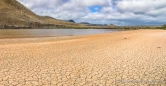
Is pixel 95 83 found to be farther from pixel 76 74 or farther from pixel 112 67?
pixel 112 67

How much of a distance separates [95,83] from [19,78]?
343 centimetres

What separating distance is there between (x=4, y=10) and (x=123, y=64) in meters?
194

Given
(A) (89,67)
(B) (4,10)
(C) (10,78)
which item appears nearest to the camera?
(C) (10,78)

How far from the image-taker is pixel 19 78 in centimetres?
783

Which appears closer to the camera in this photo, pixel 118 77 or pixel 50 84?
pixel 50 84

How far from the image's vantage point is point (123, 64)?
34.0 feet

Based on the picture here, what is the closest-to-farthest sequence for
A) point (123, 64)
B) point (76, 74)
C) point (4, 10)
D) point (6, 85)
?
1. point (6, 85)
2. point (76, 74)
3. point (123, 64)
4. point (4, 10)

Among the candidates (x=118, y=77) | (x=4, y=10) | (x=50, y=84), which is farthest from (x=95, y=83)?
(x=4, y=10)

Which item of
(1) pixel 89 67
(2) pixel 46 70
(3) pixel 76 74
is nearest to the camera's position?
(3) pixel 76 74

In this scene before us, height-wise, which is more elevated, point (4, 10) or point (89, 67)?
point (4, 10)

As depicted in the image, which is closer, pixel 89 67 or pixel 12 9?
pixel 89 67

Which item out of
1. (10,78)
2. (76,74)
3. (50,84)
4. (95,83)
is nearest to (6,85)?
(10,78)

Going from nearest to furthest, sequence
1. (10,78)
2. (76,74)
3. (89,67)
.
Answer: (10,78), (76,74), (89,67)

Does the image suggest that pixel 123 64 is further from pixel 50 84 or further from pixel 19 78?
pixel 19 78
